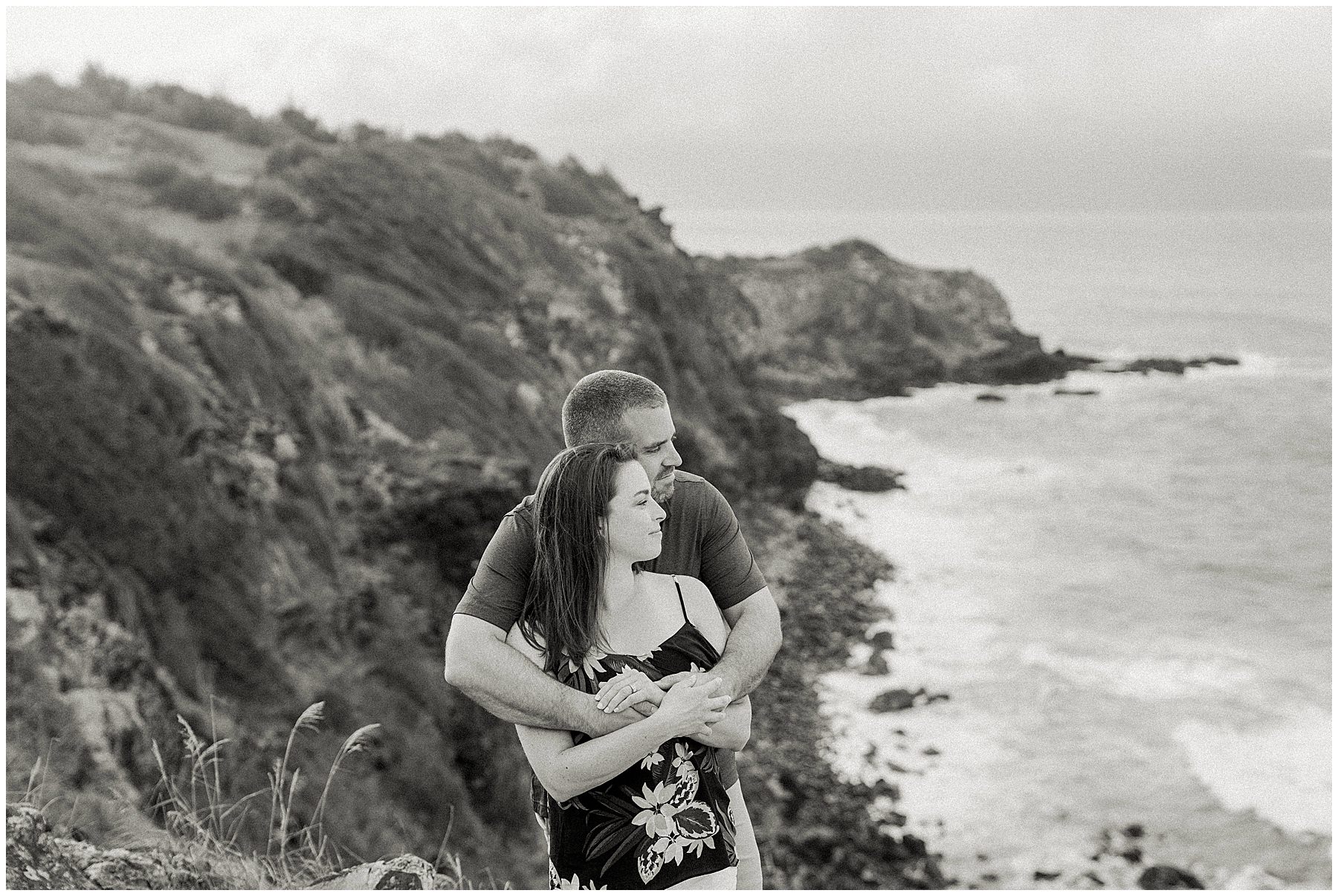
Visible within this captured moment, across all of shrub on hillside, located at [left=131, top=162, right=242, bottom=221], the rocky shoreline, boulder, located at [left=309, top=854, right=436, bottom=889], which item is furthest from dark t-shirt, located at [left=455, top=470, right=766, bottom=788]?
shrub on hillside, located at [left=131, top=162, right=242, bottom=221]

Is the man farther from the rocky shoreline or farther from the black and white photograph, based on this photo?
the rocky shoreline

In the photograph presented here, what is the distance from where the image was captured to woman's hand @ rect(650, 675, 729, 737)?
7.65 ft

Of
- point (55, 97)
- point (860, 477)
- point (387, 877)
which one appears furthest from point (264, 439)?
point (860, 477)

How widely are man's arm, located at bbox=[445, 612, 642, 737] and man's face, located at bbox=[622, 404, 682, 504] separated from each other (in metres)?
0.56

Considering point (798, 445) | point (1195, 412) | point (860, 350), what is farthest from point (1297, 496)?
point (860, 350)

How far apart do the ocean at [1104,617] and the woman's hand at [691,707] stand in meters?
15.1

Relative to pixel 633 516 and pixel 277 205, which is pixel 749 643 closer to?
pixel 633 516

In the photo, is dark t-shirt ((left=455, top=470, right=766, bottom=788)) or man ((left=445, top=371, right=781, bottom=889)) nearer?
man ((left=445, top=371, right=781, bottom=889))

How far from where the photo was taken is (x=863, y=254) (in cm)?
7338

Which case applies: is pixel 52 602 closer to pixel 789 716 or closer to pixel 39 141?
pixel 789 716

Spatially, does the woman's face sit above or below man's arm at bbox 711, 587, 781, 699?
above

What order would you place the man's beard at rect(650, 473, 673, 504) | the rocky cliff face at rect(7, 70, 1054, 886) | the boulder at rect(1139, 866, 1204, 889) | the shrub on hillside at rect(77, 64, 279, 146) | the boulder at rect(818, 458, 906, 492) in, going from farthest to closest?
1. the boulder at rect(818, 458, 906, 492)
2. the shrub on hillside at rect(77, 64, 279, 146)
3. the boulder at rect(1139, 866, 1204, 889)
4. the rocky cliff face at rect(7, 70, 1054, 886)
5. the man's beard at rect(650, 473, 673, 504)

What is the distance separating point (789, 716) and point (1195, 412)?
4037 centimetres

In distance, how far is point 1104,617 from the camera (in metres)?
26.0
